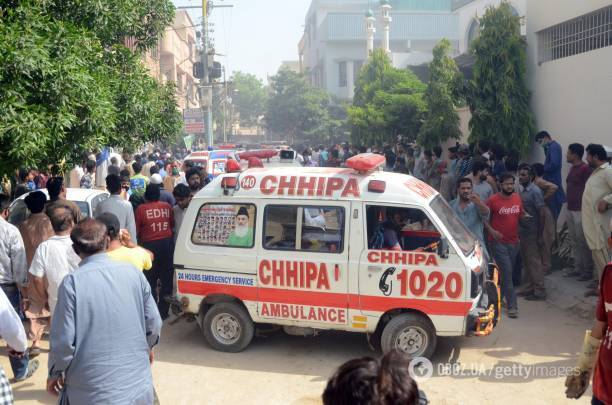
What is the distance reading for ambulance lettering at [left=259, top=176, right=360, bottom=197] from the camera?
6141 millimetres

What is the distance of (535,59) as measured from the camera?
40.4 feet

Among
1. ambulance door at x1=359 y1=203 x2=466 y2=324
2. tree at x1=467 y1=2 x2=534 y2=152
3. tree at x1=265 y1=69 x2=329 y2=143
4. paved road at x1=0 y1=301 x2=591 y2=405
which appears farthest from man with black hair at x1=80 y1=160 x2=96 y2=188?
tree at x1=265 y1=69 x2=329 y2=143

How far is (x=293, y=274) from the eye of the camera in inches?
243

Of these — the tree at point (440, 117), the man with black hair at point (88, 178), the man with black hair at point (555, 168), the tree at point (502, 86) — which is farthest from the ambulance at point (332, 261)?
the tree at point (440, 117)

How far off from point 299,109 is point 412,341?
4598 centimetres

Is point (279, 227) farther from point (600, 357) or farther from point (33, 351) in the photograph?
point (600, 357)

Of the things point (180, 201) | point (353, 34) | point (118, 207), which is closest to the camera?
point (118, 207)

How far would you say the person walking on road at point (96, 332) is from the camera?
329 cm

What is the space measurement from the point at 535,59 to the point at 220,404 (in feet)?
32.9

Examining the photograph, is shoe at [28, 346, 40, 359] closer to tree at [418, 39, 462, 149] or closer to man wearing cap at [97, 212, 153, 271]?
man wearing cap at [97, 212, 153, 271]

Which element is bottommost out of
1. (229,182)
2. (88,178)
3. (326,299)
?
(326,299)

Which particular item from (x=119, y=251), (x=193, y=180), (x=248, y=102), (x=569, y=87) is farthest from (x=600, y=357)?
(x=248, y=102)

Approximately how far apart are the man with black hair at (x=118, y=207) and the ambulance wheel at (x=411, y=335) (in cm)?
318

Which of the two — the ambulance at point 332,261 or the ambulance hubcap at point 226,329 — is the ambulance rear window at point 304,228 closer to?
the ambulance at point 332,261
